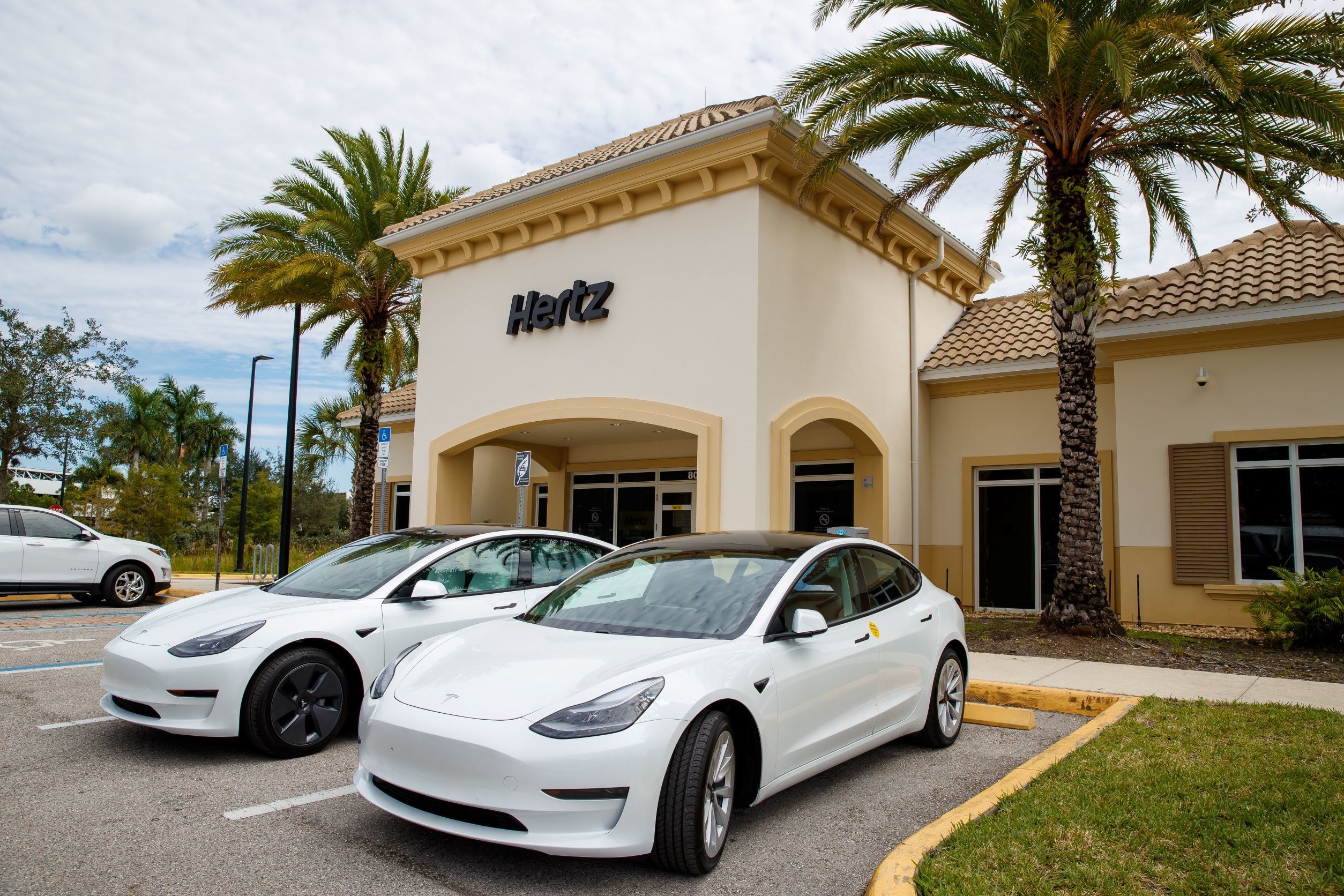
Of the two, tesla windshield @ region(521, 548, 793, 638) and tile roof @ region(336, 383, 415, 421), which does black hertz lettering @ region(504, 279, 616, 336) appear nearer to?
tile roof @ region(336, 383, 415, 421)

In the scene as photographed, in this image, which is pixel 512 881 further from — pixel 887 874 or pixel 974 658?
pixel 974 658

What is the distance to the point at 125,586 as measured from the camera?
14625 millimetres

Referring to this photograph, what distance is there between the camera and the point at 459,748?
368 centimetres

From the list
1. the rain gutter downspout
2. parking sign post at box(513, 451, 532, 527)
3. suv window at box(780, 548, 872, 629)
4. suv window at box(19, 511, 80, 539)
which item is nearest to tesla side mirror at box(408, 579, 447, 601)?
suv window at box(780, 548, 872, 629)

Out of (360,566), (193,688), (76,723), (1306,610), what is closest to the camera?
(193,688)

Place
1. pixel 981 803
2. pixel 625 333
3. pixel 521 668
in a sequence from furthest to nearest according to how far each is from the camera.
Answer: pixel 625 333 < pixel 981 803 < pixel 521 668

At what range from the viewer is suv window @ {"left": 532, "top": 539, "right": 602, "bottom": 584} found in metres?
7.27

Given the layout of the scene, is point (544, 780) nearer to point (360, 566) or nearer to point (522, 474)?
point (360, 566)

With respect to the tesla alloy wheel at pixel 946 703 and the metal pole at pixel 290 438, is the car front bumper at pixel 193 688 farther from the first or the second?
the metal pole at pixel 290 438

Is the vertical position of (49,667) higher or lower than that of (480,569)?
lower

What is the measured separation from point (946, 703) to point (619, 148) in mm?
11174

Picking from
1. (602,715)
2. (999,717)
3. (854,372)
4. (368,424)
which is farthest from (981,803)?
(368,424)

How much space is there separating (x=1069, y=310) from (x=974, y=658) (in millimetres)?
4587

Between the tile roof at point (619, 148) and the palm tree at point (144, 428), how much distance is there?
153 feet
